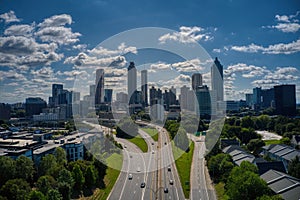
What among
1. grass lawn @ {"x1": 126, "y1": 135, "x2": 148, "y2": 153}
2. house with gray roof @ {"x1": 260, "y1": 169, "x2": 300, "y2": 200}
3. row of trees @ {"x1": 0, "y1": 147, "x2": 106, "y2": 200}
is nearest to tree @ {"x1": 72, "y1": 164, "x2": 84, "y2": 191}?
row of trees @ {"x1": 0, "y1": 147, "x2": 106, "y2": 200}

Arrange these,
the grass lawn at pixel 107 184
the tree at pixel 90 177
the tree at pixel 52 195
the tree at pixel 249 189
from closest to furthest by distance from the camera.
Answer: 1. the tree at pixel 249 189
2. the tree at pixel 52 195
3. the grass lawn at pixel 107 184
4. the tree at pixel 90 177

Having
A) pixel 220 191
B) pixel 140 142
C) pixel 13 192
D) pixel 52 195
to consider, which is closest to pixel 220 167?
pixel 220 191

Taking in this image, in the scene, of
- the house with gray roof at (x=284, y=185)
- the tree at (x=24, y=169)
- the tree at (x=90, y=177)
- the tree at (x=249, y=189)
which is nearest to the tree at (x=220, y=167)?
the house with gray roof at (x=284, y=185)

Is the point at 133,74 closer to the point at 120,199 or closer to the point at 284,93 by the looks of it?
the point at 120,199

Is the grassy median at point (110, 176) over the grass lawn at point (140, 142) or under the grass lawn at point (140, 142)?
under

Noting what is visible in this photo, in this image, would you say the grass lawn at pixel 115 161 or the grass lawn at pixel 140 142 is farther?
the grass lawn at pixel 140 142

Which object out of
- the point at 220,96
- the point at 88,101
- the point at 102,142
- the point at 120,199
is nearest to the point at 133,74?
the point at 102,142

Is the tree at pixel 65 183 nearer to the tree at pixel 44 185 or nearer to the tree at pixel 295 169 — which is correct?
the tree at pixel 44 185

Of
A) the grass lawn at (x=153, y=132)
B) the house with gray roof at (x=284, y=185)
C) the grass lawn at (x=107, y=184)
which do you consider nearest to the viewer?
the house with gray roof at (x=284, y=185)
